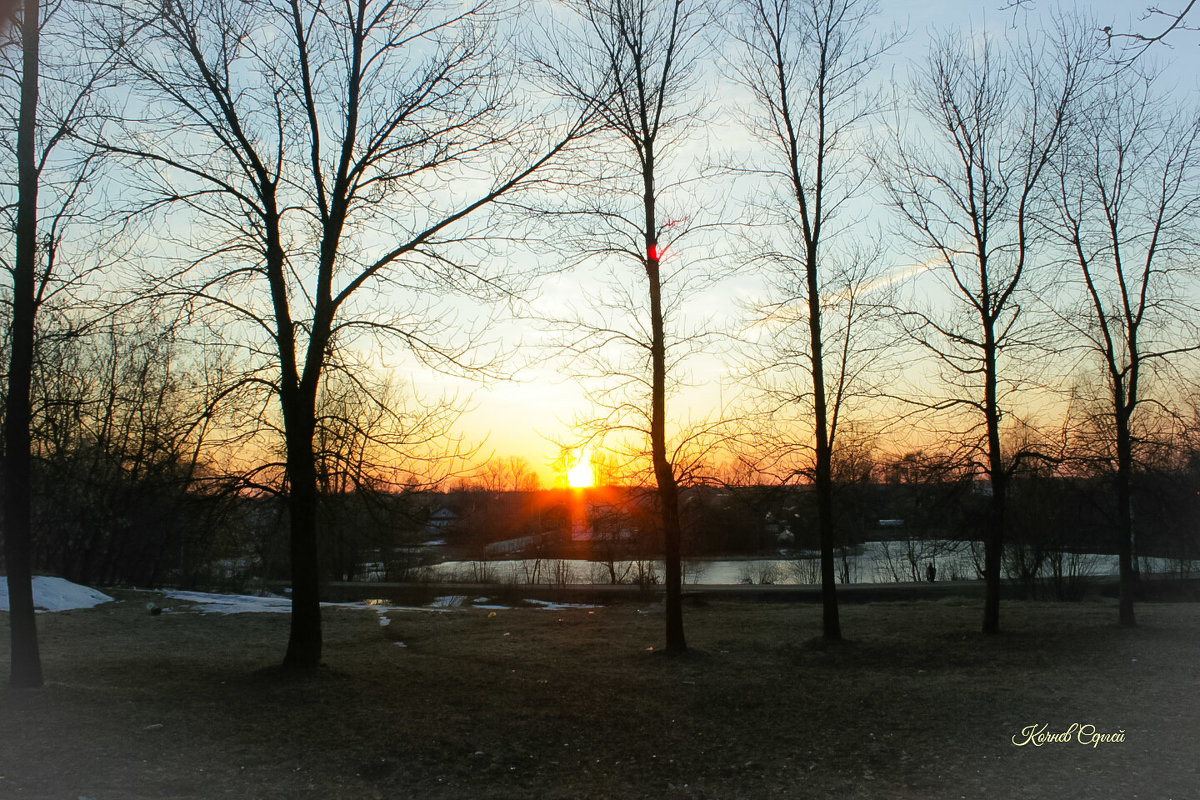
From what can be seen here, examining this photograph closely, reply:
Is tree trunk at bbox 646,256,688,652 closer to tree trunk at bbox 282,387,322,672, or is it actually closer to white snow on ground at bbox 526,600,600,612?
tree trunk at bbox 282,387,322,672

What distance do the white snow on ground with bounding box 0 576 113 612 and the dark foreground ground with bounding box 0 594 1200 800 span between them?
469cm

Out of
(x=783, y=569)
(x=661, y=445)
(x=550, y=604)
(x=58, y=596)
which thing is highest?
(x=661, y=445)

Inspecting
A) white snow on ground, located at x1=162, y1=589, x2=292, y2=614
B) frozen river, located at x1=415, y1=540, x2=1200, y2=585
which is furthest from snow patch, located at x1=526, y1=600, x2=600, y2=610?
white snow on ground, located at x1=162, y1=589, x2=292, y2=614

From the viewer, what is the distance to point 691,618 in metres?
18.3

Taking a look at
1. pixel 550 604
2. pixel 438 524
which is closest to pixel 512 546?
pixel 550 604

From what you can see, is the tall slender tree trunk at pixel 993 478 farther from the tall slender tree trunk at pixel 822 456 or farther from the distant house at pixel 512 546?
the distant house at pixel 512 546

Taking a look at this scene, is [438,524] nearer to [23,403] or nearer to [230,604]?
[23,403]

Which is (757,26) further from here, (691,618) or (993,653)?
(691,618)

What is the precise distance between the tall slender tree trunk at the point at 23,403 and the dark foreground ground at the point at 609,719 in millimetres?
466

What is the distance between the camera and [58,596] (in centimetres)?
1777

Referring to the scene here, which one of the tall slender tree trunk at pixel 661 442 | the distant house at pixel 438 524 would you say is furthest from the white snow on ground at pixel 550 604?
the distant house at pixel 438 524


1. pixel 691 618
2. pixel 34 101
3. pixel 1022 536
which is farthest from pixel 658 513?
pixel 1022 536

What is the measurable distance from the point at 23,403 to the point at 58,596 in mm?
12680

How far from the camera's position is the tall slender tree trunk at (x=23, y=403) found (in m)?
7.67
